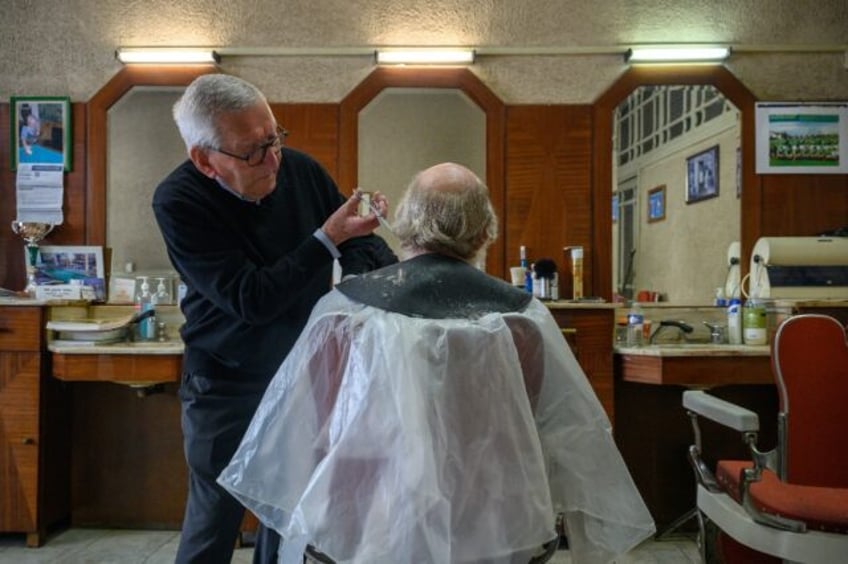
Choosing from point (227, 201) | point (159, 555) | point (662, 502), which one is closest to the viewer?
point (227, 201)

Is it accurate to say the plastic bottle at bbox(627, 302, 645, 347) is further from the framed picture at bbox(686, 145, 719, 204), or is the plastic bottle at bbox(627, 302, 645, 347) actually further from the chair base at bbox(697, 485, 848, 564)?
the chair base at bbox(697, 485, 848, 564)

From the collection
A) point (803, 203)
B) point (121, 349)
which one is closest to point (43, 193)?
point (121, 349)

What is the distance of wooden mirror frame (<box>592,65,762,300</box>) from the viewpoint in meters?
3.02

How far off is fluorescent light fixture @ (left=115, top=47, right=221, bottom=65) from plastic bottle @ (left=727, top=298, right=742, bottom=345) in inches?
103

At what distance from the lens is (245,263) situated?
135cm

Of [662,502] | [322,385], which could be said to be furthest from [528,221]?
[322,385]

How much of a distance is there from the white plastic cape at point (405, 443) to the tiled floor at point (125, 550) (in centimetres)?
159

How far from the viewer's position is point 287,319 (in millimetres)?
1457

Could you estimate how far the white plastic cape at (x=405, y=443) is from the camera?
1.07m

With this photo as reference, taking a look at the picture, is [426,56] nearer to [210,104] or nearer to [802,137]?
[802,137]

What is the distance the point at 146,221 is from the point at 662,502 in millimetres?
2709

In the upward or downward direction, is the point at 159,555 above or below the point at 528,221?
below

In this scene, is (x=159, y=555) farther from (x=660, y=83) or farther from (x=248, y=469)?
(x=660, y=83)

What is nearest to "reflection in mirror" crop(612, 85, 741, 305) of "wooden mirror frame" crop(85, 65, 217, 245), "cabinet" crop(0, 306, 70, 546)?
"wooden mirror frame" crop(85, 65, 217, 245)
